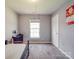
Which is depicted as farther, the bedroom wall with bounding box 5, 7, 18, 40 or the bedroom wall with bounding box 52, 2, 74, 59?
the bedroom wall with bounding box 5, 7, 18, 40

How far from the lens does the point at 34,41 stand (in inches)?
348

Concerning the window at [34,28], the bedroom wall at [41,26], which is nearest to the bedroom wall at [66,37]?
the bedroom wall at [41,26]

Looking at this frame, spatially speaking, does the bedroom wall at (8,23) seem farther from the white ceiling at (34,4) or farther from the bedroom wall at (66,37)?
the bedroom wall at (66,37)

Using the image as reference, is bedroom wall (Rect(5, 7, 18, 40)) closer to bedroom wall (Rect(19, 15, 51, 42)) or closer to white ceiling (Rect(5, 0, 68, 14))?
white ceiling (Rect(5, 0, 68, 14))

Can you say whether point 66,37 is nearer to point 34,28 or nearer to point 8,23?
point 8,23

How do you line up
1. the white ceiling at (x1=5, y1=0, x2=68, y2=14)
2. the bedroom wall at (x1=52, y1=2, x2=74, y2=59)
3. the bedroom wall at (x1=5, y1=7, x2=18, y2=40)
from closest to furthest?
the bedroom wall at (x1=52, y1=2, x2=74, y2=59), the white ceiling at (x1=5, y1=0, x2=68, y2=14), the bedroom wall at (x1=5, y1=7, x2=18, y2=40)

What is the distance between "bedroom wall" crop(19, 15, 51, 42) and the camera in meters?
8.82

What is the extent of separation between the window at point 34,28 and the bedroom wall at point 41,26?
27 centimetres

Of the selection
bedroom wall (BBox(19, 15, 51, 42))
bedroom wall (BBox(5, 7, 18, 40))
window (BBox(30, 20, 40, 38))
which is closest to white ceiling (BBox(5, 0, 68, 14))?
bedroom wall (BBox(5, 7, 18, 40))

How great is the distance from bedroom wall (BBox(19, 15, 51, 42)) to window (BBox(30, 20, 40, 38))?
27cm

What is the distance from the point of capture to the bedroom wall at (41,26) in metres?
8.82

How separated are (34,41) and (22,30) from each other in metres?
1.45

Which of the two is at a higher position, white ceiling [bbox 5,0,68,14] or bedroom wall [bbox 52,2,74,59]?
white ceiling [bbox 5,0,68,14]
